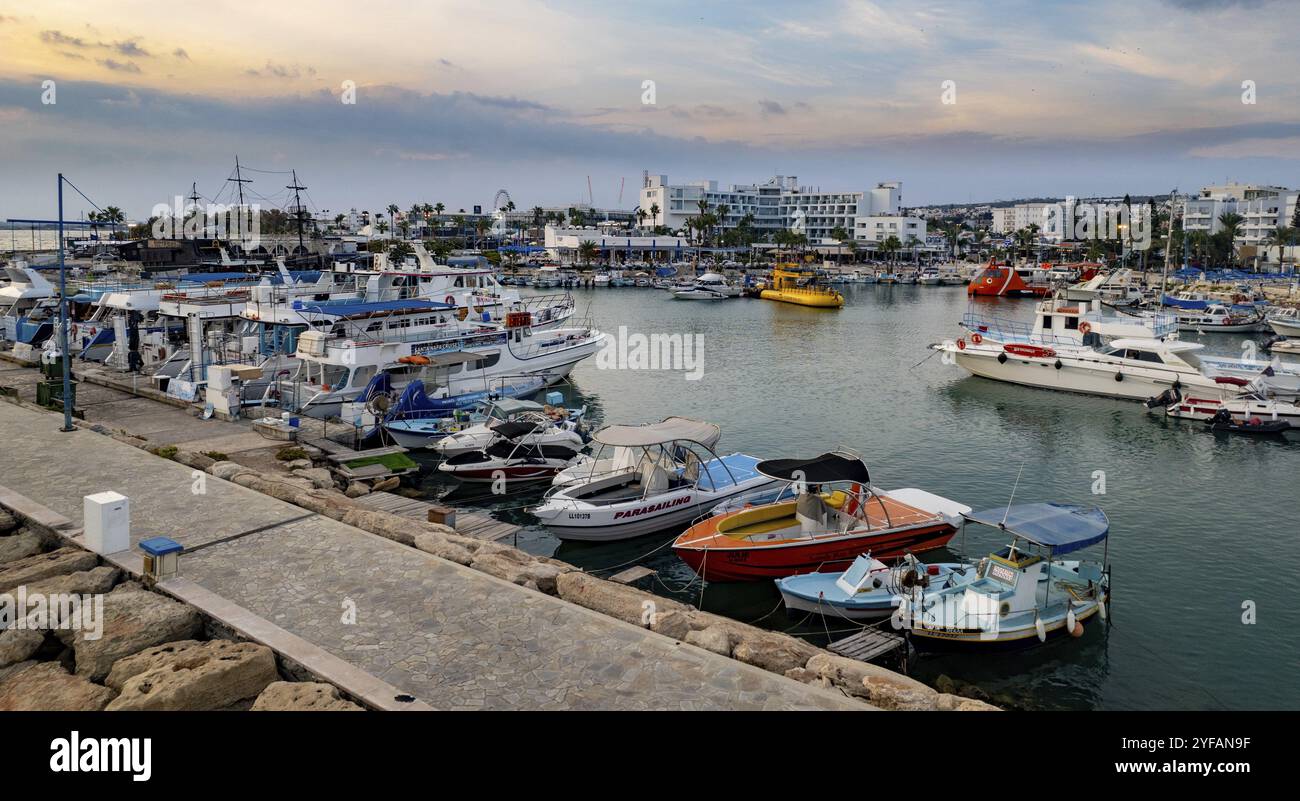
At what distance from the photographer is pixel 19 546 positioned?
45.8ft

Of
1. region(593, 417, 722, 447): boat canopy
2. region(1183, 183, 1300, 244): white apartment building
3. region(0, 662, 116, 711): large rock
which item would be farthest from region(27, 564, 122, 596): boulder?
region(1183, 183, 1300, 244): white apartment building

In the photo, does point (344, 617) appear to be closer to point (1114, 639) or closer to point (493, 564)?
point (493, 564)

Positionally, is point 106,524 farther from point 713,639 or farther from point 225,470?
point 713,639

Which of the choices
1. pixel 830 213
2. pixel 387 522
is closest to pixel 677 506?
pixel 387 522

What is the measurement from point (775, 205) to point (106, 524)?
17686cm

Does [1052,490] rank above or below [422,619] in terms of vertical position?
below

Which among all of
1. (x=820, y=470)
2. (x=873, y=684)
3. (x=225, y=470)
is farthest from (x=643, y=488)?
(x=873, y=684)

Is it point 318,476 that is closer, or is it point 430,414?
point 318,476

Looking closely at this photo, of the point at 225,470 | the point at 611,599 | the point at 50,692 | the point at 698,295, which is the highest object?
the point at 698,295

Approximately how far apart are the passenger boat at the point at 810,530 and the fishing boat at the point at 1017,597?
2378 millimetres

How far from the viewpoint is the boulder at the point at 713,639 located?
10961 millimetres

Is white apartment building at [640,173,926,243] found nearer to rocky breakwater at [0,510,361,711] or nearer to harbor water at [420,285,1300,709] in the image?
harbor water at [420,285,1300,709]

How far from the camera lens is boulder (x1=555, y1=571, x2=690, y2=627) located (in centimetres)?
1228
